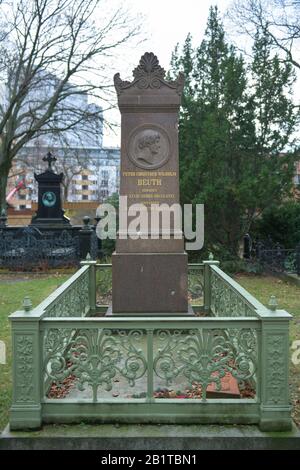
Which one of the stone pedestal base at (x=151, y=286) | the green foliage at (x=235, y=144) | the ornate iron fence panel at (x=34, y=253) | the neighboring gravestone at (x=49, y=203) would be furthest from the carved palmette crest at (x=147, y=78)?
the neighboring gravestone at (x=49, y=203)

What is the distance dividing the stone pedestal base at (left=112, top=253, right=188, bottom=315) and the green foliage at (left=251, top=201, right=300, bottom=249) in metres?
9.87

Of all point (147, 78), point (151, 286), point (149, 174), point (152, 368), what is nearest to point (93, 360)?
point (152, 368)

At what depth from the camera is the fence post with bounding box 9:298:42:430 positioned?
3662 mm

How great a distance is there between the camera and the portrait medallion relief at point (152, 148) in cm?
661

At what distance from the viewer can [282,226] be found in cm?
1612

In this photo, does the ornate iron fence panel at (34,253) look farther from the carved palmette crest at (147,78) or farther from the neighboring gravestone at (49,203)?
the carved palmette crest at (147,78)

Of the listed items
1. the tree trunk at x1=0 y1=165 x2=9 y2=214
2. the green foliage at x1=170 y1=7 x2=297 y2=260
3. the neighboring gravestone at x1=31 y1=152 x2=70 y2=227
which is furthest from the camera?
the tree trunk at x1=0 y1=165 x2=9 y2=214

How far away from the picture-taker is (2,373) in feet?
17.3

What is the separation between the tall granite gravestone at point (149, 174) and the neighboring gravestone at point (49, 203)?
13607 mm

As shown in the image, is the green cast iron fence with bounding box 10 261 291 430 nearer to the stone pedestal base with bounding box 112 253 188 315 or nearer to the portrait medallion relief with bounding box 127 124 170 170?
the stone pedestal base with bounding box 112 253 188 315

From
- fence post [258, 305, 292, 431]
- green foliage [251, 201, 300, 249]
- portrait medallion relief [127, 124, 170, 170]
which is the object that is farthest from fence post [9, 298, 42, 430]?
green foliage [251, 201, 300, 249]

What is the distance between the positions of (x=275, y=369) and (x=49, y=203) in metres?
17.7
